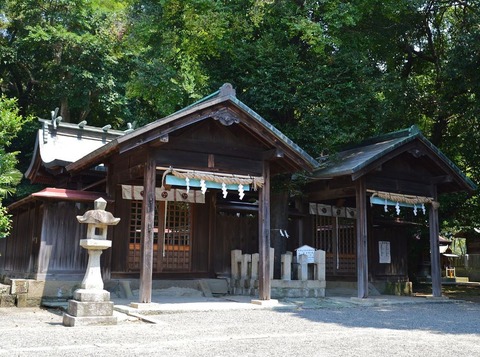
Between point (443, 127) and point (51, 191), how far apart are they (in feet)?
56.6

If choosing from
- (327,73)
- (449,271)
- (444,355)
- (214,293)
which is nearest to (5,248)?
(214,293)

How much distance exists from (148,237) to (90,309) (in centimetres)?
251

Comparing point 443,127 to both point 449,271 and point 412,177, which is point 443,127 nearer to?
point 412,177

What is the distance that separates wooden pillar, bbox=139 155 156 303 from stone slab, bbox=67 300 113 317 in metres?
1.74

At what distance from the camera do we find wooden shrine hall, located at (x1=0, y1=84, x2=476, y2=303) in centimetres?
1246

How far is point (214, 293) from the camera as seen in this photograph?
15594mm

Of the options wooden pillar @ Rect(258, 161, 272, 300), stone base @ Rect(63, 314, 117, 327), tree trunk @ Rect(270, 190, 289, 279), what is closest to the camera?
stone base @ Rect(63, 314, 117, 327)

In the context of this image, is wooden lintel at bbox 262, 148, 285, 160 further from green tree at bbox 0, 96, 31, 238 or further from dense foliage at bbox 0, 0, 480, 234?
green tree at bbox 0, 96, 31, 238

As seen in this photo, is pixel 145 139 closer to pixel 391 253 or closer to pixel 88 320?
pixel 88 320

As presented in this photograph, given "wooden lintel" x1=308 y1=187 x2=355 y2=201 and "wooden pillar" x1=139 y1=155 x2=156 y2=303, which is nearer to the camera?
"wooden pillar" x1=139 y1=155 x2=156 y2=303

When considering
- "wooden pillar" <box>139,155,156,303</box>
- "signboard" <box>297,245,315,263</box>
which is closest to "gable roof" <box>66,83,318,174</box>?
"wooden pillar" <box>139,155,156,303</box>

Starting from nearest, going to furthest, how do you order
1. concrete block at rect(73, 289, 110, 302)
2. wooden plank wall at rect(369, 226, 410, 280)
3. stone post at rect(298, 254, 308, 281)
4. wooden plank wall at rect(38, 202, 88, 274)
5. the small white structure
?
concrete block at rect(73, 289, 110, 302) < wooden plank wall at rect(38, 202, 88, 274) < the small white structure < stone post at rect(298, 254, 308, 281) < wooden plank wall at rect(369, 226, 410, 280)

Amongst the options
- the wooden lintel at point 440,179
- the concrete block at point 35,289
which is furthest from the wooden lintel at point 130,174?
the wooden lintel at point 440,179

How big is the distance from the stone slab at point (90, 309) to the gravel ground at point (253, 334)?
14.5 inches
